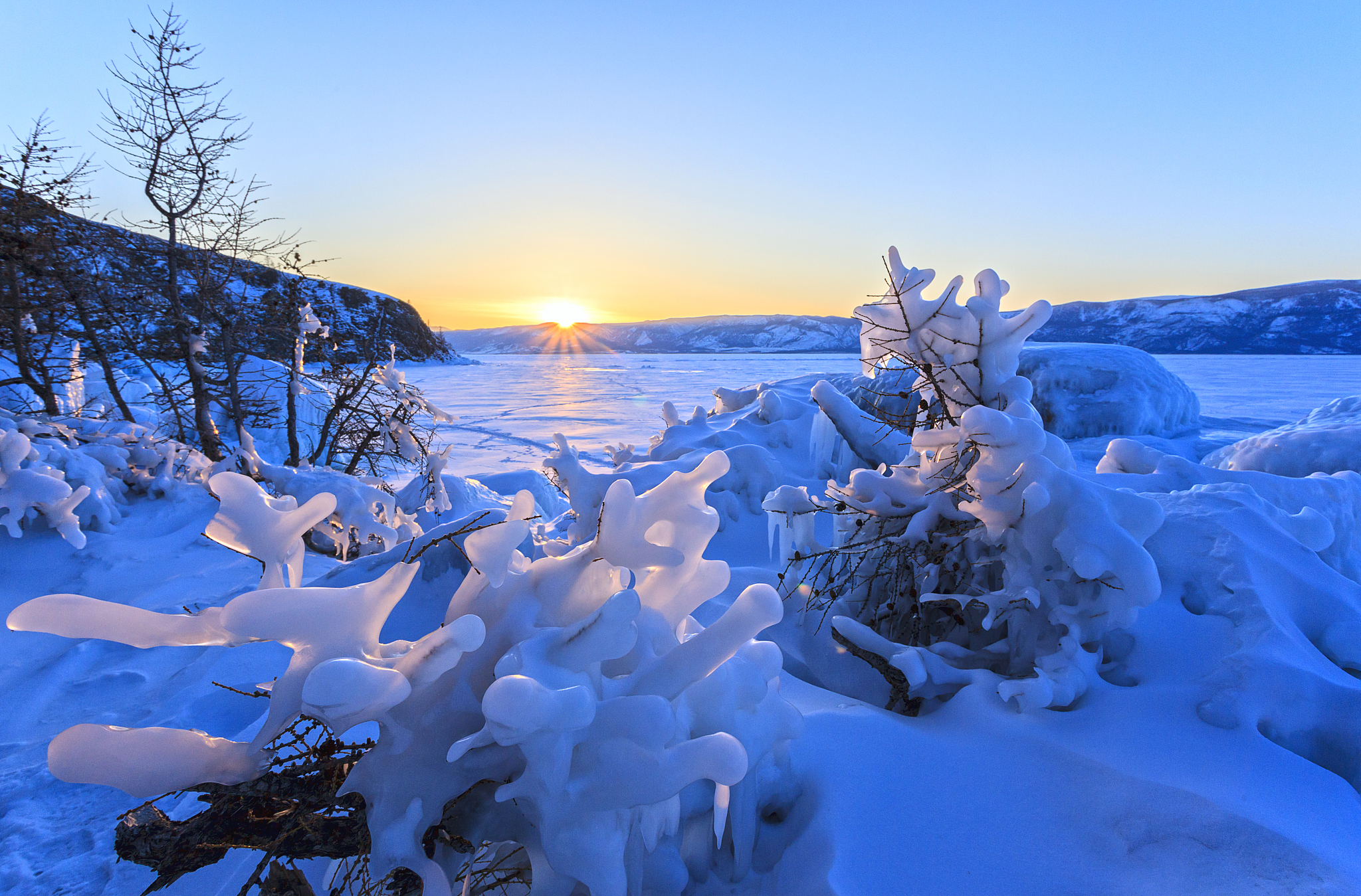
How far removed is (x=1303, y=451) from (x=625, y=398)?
17.9 metres

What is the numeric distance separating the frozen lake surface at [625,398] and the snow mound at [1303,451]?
14.4ft

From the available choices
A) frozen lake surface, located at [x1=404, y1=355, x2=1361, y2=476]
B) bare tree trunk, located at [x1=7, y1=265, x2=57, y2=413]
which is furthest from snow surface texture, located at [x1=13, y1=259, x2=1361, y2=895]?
frozen lake surface, located at [x1=404, y1=355, x2=1361, y2=476]

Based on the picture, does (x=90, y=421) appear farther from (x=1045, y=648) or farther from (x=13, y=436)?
(x=1045, y=648)

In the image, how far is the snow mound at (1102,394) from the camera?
8.65 metres

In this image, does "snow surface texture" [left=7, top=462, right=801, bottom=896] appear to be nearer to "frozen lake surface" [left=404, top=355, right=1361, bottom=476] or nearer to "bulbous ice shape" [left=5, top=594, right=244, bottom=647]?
"bulbous ice shape" [left=5, top=594, right=244, bottom=647]

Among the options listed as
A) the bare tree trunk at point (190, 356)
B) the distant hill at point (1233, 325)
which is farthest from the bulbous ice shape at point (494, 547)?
the distant hill at point (1233, 325)

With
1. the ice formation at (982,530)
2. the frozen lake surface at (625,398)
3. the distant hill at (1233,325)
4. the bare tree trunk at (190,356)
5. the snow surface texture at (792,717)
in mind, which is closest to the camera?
the snow surface texture at (792,717)

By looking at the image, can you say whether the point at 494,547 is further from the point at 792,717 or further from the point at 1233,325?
the point at 1233,325

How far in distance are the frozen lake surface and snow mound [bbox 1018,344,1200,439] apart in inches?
36.0

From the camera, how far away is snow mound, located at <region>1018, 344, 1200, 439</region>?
8.65 m

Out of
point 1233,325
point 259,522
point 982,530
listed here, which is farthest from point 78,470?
point 1233,325

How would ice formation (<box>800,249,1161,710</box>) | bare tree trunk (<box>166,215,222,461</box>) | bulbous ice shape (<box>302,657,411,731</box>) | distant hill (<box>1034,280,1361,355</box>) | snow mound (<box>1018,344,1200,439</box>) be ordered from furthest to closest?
1. distant hill (<box>1034,280,1361,355</box>)
2. snow mound (<box>1018,344,1200,439</box>)
3. bare tree trunk (<box>166,215,222,461</box>)
4. ice formation (<box>800,249,1161,710</box>)
5. bulbous ice shape (<box>302,657,411,731</box>)

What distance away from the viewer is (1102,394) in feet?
28.7

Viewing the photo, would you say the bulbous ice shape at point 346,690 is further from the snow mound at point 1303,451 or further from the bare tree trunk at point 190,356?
the bare tree trunk at point 190,356
